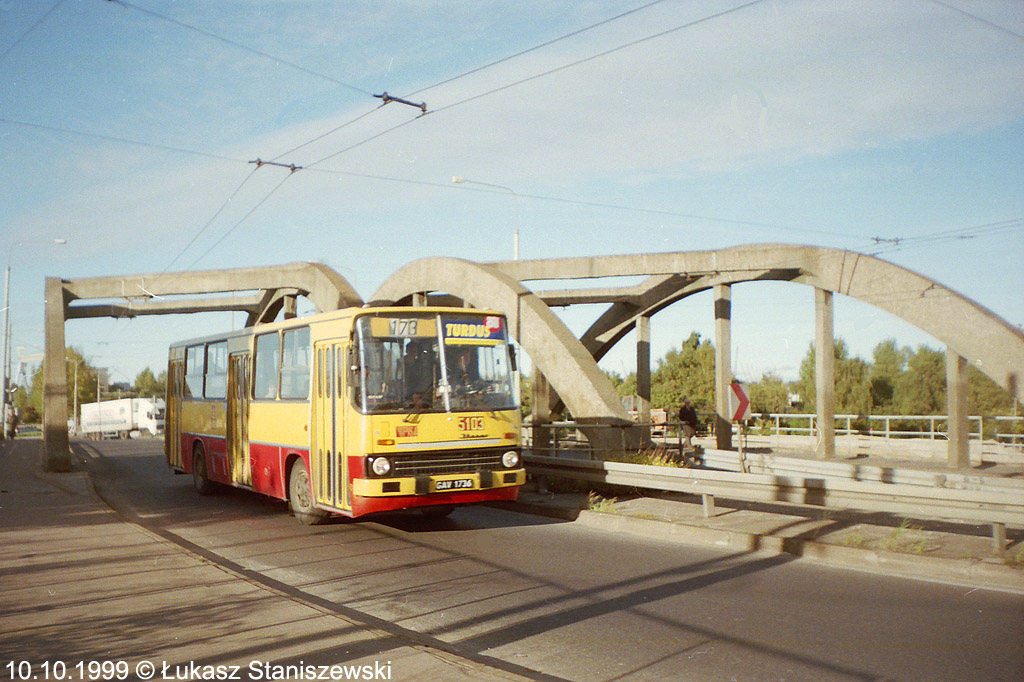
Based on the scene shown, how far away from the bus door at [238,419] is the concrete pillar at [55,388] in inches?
440

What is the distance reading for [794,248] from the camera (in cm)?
2450

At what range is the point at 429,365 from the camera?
12.5 meters

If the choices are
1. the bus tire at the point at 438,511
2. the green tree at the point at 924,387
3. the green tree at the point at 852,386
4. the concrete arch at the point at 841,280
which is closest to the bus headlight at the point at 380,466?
the bus tire at the point at 438,511

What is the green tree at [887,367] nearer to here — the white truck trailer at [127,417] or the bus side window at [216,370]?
the white truck trailer at [127,417]

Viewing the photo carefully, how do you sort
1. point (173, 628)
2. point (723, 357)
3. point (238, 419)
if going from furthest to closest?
point (723, 357) < point (238, 419) < point (173, 628)

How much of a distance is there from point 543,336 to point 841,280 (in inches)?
334

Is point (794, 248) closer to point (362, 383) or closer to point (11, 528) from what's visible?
point (362, 383)

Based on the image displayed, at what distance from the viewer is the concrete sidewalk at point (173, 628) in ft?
19.4

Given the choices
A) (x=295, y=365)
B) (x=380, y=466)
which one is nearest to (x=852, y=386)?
(x=295, y=365)

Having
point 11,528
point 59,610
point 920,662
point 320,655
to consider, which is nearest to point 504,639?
point 320,655

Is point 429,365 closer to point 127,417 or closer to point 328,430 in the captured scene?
point 328,430

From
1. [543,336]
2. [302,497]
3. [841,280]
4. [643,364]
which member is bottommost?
[302,497]

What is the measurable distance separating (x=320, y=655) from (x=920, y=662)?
3998 mm

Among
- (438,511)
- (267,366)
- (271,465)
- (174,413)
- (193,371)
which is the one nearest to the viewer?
(438,511)
